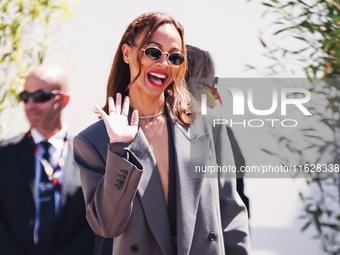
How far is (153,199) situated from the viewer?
2.66 meters

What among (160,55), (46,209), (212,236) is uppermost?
(160,55)

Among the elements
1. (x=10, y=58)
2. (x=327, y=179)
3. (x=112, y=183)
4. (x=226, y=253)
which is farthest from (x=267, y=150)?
(x=10, y=58)

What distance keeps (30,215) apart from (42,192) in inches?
4.7

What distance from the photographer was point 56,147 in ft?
12.1

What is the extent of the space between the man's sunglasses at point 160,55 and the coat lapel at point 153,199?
312 mm

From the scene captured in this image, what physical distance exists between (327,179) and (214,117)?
1.40m

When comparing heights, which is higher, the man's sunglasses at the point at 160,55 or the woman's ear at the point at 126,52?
the woman's ear at the point at 126,52

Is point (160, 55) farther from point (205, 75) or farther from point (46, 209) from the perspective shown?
point (205, 75)

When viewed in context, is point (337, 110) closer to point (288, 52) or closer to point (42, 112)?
point (288, 52)

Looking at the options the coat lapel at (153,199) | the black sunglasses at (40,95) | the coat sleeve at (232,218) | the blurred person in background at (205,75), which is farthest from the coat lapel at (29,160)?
the coat sleeve at (232,218)

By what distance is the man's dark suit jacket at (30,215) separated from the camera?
11.7 ft

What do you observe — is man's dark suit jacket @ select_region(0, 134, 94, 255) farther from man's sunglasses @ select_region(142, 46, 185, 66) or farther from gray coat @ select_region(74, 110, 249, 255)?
man's sunglasses @ select_region(142, 46, 185, 66)

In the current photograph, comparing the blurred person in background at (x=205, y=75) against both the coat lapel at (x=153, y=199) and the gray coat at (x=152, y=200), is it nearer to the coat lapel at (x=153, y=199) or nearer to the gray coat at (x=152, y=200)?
the gray coat at (x=152, y=200)

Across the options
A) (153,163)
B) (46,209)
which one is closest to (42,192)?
(46,209)
